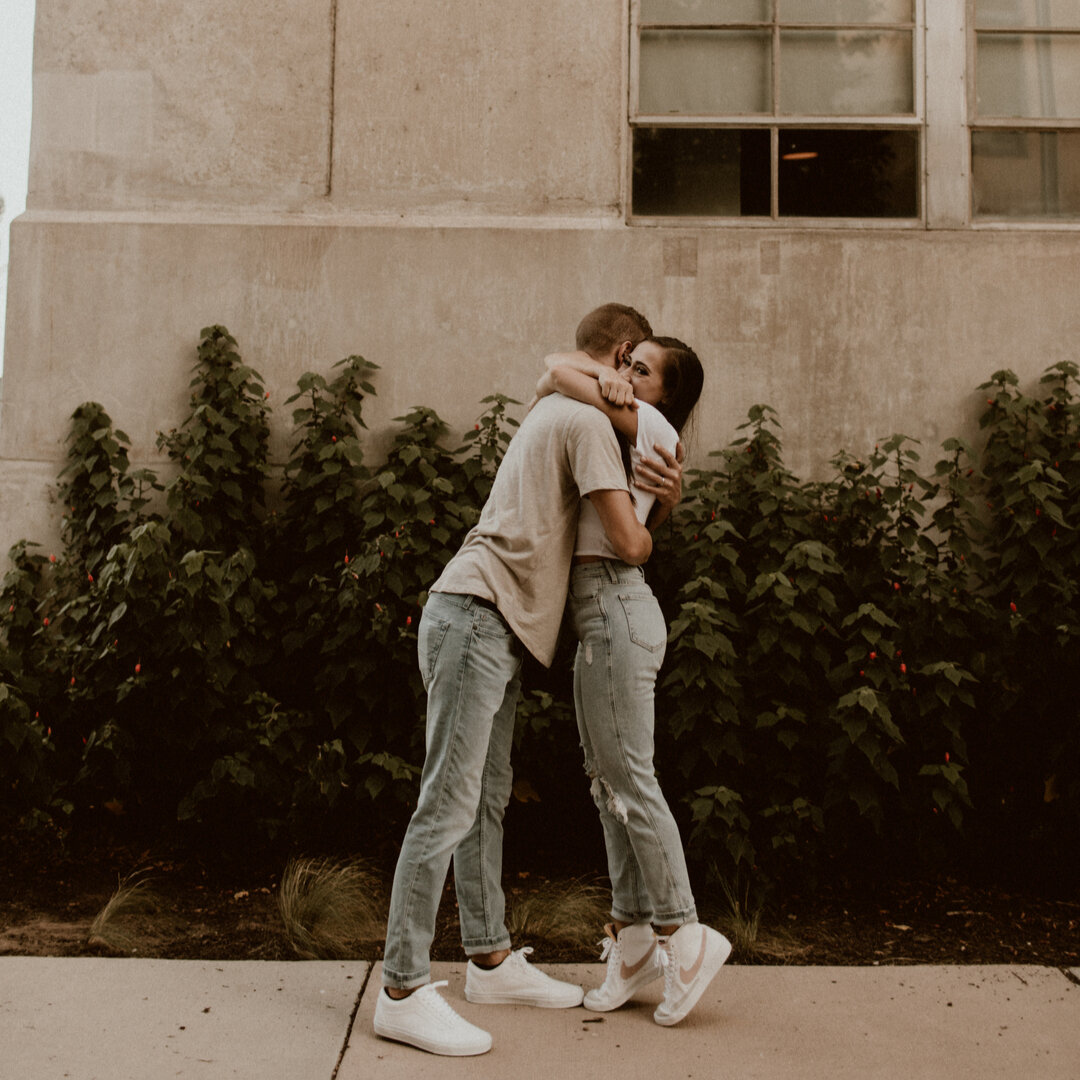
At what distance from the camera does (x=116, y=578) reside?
4.38 meters

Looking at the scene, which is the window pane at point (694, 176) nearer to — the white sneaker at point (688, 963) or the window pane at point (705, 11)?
the window pane at point (705, 11)

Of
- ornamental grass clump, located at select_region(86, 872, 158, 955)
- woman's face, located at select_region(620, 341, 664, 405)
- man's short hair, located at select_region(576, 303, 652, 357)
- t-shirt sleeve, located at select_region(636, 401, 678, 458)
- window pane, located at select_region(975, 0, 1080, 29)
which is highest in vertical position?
window pane, located at select_region(975, 0, 1080, 29)

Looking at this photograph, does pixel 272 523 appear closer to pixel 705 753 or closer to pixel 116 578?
pixel 116 578

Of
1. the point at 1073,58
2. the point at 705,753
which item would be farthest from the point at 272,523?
the point at 1073,58

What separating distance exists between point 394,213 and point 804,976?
375 cm

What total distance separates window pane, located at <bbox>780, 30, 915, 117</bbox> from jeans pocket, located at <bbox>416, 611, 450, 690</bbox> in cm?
362

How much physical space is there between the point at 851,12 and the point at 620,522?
148 inches

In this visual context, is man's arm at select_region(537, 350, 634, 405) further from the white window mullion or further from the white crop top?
the white window mullion

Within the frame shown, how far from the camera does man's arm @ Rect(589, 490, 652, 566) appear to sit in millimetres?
2998

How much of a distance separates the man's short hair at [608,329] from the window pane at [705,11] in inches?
109

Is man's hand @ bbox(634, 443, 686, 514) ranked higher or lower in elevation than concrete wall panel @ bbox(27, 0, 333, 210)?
lower

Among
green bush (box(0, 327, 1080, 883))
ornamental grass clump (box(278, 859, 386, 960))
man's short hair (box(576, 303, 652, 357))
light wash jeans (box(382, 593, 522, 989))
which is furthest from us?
green bush (box(0, 327, 1080, 883))

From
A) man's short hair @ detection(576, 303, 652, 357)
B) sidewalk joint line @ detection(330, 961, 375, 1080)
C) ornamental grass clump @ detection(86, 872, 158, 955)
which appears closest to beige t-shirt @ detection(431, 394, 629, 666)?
man's short hair @ detection(576, 303, 652, 357)

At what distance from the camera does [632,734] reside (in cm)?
306
